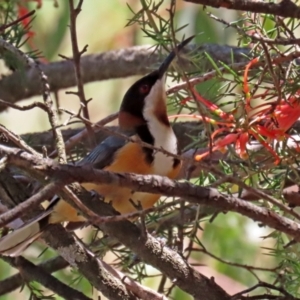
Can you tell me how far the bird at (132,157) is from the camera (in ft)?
3.08

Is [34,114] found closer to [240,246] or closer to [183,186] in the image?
[240,246]

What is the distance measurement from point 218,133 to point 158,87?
1.67 feet

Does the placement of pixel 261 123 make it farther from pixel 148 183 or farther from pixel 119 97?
pixel 119 97

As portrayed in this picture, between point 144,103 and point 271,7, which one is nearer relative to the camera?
point 271,7

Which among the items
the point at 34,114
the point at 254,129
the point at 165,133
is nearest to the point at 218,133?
the point at 254,129

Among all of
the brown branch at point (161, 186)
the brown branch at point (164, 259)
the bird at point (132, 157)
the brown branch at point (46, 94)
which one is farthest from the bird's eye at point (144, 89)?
the brown branch at point (161, 186)

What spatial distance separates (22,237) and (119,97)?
1091mm

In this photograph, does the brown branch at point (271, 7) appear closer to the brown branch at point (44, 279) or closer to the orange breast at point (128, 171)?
the brown branch at point (44, 279)

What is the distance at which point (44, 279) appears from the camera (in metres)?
0.89

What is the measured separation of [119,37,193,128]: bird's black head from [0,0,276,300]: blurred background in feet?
0.36

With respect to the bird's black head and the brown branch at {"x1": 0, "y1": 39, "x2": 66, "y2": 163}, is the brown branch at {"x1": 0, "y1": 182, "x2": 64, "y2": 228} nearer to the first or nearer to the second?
the brown branch at {"x1": 0, "y1": 39, "x2": 66, "y2": 163}

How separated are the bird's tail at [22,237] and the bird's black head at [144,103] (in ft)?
1.04

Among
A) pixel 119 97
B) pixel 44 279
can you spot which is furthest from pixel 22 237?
pixel 119 97

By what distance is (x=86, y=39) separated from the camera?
2047mm
